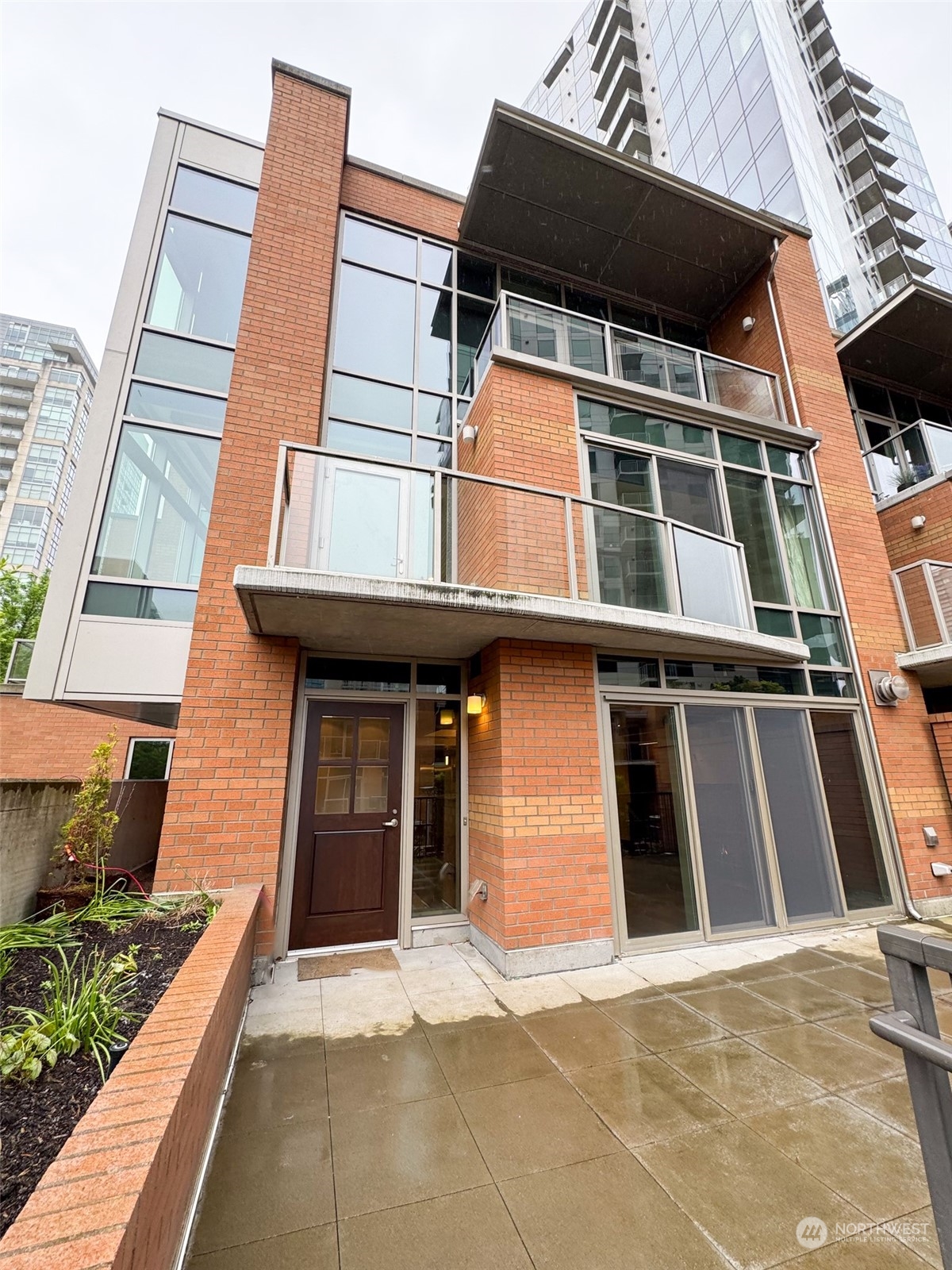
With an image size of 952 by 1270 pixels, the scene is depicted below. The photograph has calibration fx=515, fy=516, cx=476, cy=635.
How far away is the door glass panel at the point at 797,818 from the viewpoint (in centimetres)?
566

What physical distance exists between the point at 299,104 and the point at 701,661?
8844mm

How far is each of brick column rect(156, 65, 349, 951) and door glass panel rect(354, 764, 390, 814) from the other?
79cm

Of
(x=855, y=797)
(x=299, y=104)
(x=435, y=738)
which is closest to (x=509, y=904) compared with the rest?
(x=435, y=738)

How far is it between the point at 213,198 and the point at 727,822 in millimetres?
10181

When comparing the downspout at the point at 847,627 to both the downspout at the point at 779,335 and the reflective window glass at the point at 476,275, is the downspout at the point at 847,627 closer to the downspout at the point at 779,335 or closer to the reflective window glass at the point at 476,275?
the downspout at the point at 779,335

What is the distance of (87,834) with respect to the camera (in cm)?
446

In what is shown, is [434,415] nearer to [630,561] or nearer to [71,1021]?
[630,561]

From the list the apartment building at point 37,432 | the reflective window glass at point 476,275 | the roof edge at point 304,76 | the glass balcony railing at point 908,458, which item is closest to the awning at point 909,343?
the glass balcony railing at point 908,458

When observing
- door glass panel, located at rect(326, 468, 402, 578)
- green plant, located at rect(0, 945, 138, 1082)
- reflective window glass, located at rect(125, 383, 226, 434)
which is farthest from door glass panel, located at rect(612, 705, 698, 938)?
reflective window glass, located at rect(125, 383, 226, 434)

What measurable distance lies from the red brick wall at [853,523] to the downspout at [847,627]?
6 centimetres

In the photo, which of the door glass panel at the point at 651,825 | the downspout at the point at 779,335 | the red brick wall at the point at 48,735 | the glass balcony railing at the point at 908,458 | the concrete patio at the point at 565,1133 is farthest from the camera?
the red brick wall at the point at 48,735

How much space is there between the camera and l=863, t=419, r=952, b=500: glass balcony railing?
8578 millimetres

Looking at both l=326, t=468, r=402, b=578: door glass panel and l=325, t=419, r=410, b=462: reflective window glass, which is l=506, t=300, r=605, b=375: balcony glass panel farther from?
l=326, t=468, r=402, b=578: door glass panel

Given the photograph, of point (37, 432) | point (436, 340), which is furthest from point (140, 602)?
point (37, 432)
